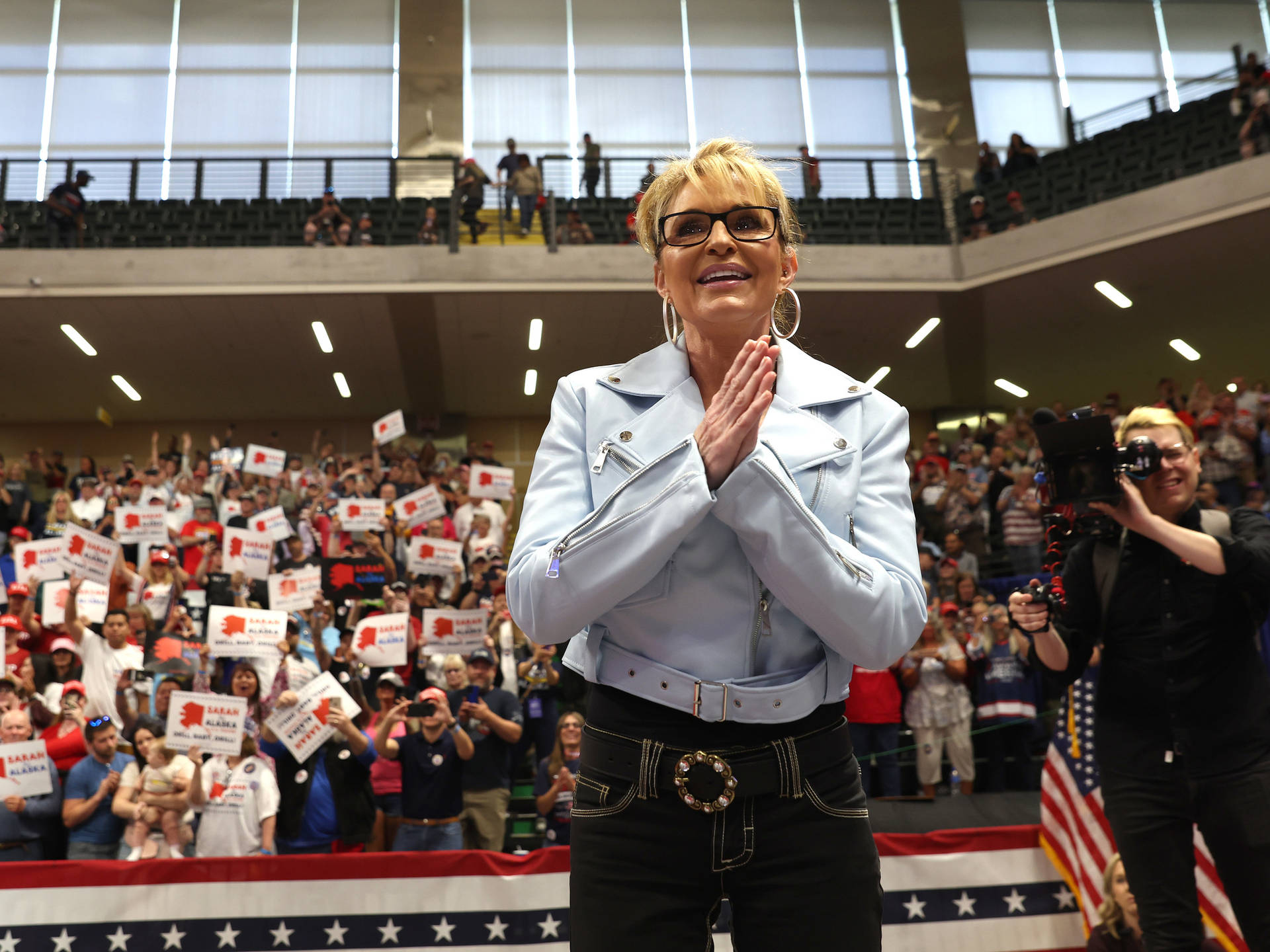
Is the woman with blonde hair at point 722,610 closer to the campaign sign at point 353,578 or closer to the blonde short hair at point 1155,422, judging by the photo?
the blonde short hair at point 1155,422

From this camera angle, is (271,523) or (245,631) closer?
(245,631)

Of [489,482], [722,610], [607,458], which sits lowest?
[722,610]

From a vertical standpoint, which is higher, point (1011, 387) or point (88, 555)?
point (1011, 387)

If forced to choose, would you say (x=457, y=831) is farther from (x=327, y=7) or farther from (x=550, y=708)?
(x=327, y=7)

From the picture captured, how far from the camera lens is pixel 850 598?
123cm

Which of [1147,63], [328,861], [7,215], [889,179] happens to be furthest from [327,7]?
[328,861]

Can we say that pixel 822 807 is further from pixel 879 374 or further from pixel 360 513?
pixel 879 374

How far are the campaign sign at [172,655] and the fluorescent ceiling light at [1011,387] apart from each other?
14127 mm

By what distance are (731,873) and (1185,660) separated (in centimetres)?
168

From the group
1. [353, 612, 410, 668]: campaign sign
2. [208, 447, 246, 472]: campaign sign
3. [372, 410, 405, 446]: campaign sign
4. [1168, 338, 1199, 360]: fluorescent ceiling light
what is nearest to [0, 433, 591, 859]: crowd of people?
[353, 612, 410, 668]: campaign sign

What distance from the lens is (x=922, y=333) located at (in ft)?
51.4

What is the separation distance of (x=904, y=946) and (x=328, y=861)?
2573mm

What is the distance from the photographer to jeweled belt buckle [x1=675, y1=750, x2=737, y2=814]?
4.18ft

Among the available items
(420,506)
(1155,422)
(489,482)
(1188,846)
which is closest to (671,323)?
(1155,422)
